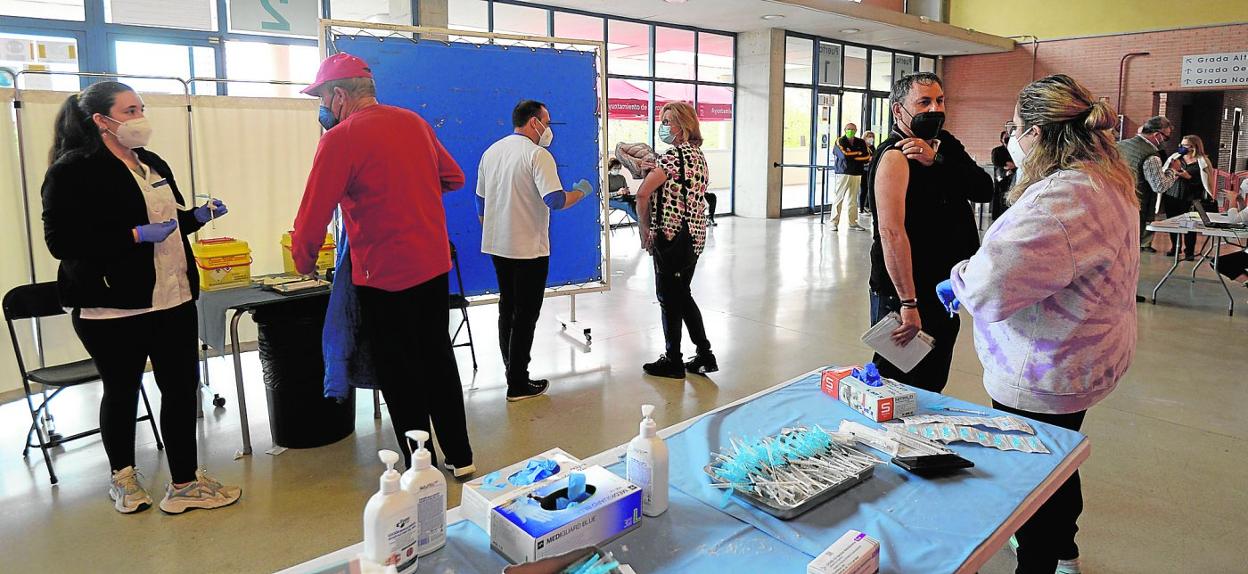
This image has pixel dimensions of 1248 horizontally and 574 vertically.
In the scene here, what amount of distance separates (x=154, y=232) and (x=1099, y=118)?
9.05 ft

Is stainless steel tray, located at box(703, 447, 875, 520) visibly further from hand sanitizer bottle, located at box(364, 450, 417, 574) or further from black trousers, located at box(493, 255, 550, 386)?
black trousers, located at box(493, 255, 550, 386)

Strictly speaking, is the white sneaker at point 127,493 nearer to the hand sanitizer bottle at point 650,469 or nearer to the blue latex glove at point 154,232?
the blue latex glove at point 154,232

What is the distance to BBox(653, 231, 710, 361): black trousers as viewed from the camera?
4.11m

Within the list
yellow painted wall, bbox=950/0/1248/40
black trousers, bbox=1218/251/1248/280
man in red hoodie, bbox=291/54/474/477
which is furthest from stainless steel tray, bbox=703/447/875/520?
yellow painted wall, bbox=950/0/1248/40

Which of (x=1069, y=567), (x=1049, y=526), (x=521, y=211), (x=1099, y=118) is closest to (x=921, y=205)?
(x=1099, y=118)

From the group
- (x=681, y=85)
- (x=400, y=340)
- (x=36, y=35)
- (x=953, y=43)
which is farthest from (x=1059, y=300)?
(x=953, y=43)

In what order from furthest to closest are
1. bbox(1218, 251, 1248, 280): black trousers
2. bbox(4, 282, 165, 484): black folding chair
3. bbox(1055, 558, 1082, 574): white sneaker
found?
1. bbox(1218, 251, 1248, 280): black trousers
2. bbox(4, 282, 165, 484): black folding chair
3. bbox(1055, 558, 1082, 574): white sneaker

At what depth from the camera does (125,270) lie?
250 cm

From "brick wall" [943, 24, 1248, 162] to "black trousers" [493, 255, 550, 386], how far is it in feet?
37.0

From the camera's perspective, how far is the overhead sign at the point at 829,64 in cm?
1358

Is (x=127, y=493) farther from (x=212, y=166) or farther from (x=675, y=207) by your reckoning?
(x=675, y=207)

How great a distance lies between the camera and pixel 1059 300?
1764mm

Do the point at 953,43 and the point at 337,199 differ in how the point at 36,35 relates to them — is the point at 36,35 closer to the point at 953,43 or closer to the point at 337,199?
the point at 337,199

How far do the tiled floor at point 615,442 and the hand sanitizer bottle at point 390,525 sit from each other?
4.80ft
